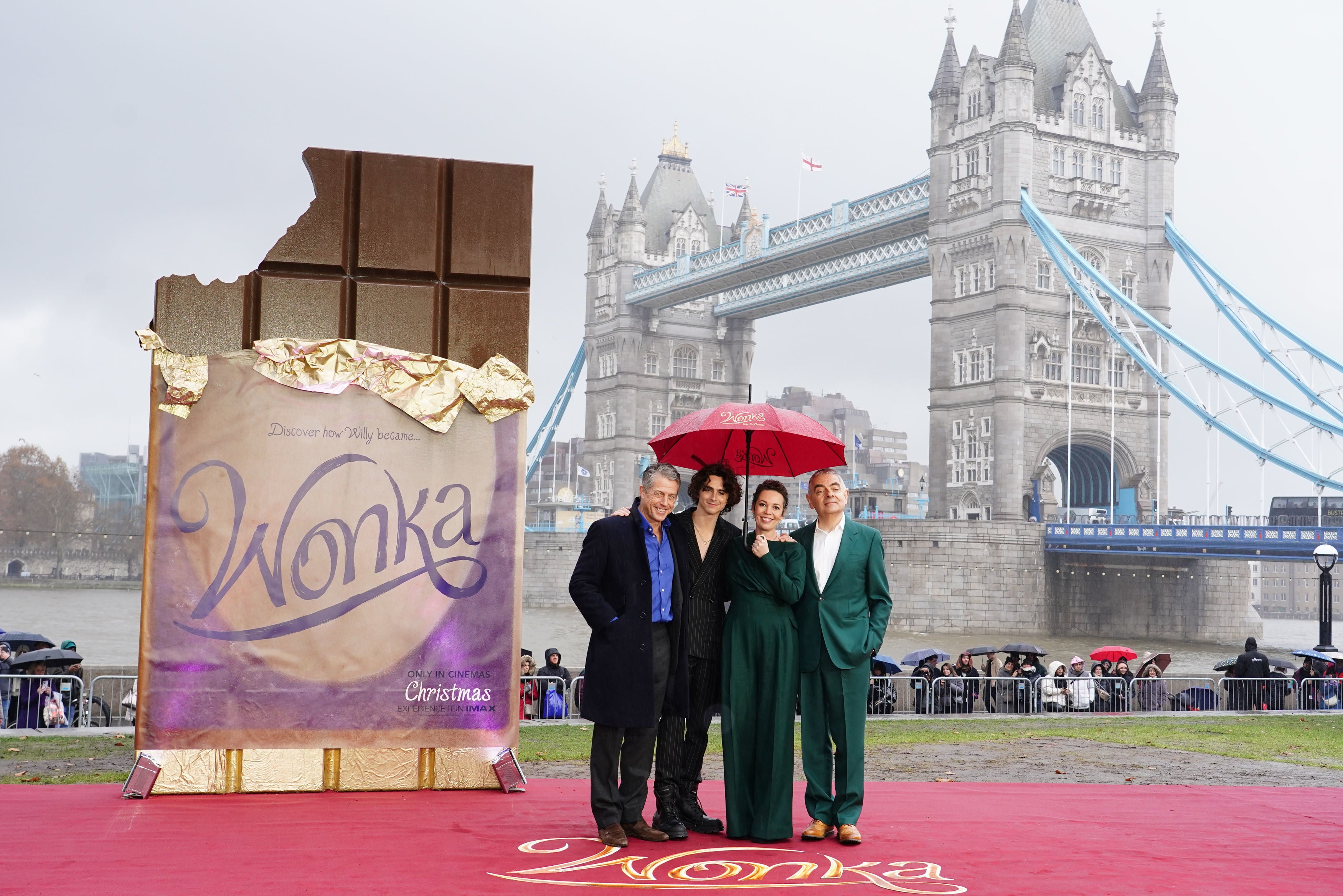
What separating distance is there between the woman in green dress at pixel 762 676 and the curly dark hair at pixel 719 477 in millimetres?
111

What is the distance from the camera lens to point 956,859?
4.45 metres

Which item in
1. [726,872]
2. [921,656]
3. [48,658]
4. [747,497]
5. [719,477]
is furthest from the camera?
[921,656]

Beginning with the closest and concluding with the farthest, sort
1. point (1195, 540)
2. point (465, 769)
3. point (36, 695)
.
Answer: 1. point (465, 769)
2. point (36, 695)
3. point (1195, 540)

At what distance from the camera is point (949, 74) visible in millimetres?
44531

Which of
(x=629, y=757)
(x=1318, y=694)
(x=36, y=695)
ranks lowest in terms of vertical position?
(x=1318, y=694)

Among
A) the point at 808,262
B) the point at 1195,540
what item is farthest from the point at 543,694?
the point at 808,262

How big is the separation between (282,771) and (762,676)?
2111 mm

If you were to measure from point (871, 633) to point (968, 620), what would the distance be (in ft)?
111

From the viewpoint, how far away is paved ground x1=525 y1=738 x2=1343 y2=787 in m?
7.07

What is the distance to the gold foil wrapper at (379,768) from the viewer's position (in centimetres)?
567

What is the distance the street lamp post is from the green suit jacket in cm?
1091

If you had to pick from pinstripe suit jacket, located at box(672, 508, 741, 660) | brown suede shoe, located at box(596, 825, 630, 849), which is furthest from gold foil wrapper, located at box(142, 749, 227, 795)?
pinstripe suit jacket, located at box(672, 508, 741, 660)

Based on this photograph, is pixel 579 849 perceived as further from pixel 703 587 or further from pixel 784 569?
pixel 784 569

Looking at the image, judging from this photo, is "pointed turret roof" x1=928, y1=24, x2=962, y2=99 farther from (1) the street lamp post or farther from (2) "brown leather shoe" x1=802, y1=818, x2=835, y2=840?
(2) "brown leather shoe" x1=802, y1=818, x2=835, y2=840
